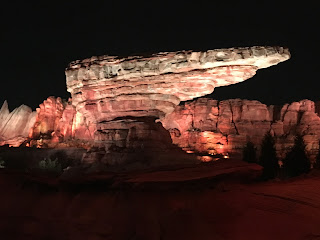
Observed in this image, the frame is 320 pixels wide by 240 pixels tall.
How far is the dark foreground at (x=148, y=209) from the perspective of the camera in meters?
4.81

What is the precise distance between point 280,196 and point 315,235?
153 cm

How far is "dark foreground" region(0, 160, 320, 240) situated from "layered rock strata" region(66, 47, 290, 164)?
28.3 ft

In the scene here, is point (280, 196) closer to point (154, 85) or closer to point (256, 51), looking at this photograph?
point (256, 51)

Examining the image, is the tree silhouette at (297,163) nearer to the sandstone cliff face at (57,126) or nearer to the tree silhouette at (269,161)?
the tree silhouette at (269,161)

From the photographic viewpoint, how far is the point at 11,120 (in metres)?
37.0

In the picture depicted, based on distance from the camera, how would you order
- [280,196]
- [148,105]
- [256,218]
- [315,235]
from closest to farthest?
[315,235]
[256,218]
[280,196]
[148,105]

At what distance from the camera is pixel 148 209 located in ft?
16.8

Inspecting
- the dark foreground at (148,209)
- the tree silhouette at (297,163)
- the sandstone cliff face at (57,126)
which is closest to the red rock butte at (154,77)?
the tree silhouette at (297,163)

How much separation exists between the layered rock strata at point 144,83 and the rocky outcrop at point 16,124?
21851mm

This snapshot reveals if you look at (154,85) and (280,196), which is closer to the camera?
(280,196)

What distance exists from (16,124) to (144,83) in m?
27.5

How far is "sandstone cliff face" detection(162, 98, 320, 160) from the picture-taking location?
32.9 m

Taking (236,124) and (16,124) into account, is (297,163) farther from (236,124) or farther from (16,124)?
(16,124)

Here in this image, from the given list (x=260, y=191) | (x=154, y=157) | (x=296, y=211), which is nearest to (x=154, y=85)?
(x=154, y=157)
